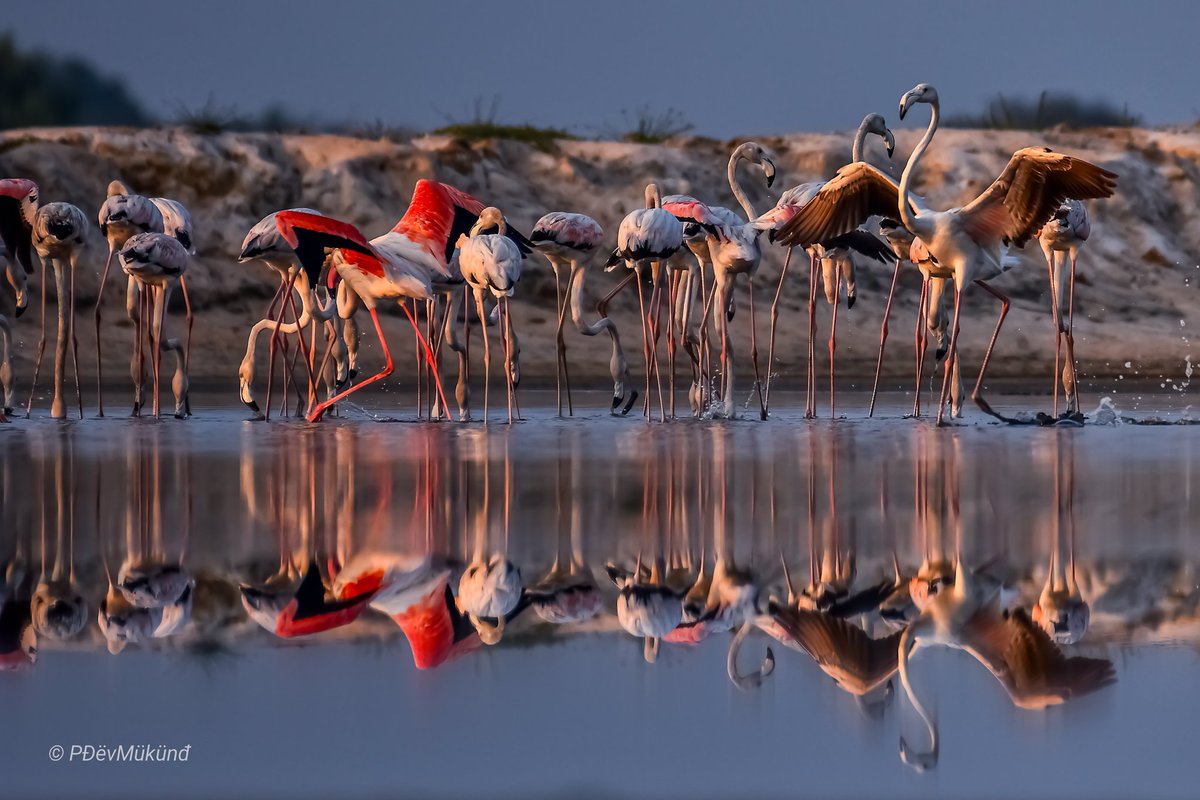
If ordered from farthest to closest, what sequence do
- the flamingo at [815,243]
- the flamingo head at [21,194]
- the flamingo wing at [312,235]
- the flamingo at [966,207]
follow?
1. the flamingo head at [21,194]
2. the flamingo at [815,243]
3. the flamingo wing at [312,235]
4. the flamingo at [966,207]

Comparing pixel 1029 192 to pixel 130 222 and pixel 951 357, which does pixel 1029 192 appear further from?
pixel 130 222

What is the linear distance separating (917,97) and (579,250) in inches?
131

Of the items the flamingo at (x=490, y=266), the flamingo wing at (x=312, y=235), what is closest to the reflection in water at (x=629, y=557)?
the flamingo wing at (x=312, y=235)

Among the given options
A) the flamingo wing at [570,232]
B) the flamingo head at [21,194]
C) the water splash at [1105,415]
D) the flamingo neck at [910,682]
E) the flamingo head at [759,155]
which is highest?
the flamingo head at [759,155]

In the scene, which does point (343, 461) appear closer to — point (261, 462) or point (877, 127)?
point (261, 462)

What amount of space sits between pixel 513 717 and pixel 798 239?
9.75 m

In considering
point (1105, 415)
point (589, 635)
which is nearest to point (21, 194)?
point (1105, 415)

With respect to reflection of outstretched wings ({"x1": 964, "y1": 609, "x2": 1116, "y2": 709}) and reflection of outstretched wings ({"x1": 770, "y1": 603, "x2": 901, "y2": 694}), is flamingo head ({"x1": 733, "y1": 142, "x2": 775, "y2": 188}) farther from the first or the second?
reflection of outstretched wings ({"x1": 964, "y1": 609, "x2": 1116, "y2": 709})

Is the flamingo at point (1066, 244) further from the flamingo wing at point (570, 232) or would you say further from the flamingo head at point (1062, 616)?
the flamingo head at point (1062, 616)

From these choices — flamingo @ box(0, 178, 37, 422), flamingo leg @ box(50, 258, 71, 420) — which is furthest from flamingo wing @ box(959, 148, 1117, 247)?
flamingo @ box(0, 178, 37, 422)

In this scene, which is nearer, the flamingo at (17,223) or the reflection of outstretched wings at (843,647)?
the reflection of outstretched wings at (843,647)

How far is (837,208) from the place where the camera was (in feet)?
42.1

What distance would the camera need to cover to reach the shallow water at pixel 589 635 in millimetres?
3023

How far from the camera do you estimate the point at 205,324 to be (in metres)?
23.1
